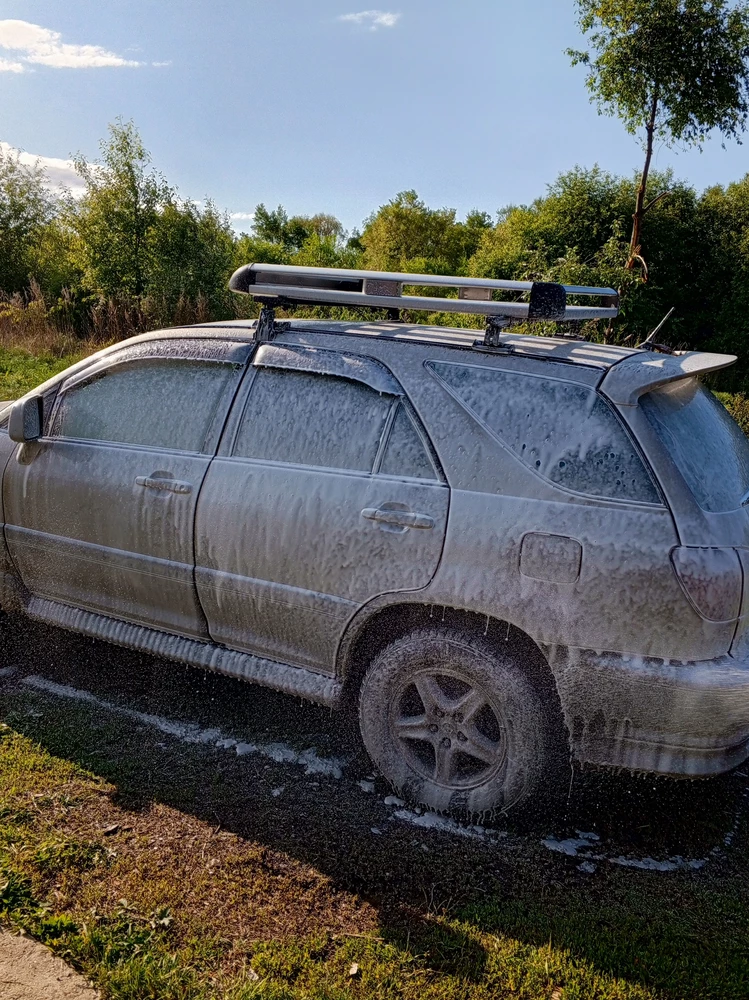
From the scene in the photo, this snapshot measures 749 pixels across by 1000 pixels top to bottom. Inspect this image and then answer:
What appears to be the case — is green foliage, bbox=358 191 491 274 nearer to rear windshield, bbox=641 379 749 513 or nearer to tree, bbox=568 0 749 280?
tree, bbox=568 0 749 280

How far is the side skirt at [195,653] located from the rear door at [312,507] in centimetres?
6

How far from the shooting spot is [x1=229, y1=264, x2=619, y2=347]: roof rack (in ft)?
10.6

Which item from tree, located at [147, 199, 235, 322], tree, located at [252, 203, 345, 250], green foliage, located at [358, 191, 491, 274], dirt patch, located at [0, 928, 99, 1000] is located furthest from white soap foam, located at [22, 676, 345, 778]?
tree, located at [252, 203, 345, 250]

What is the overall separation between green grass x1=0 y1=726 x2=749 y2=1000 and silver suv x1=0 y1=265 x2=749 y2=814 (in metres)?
0.45

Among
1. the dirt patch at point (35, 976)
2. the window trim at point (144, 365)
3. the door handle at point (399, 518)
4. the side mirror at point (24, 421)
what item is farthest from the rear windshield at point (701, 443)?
the side mirror at point (24, 421)

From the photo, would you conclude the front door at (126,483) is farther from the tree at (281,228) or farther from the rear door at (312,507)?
the tree at (281,228)

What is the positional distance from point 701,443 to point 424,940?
197 cm

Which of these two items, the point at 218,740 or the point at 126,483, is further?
the point at 126,483

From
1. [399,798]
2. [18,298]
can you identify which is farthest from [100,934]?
[18,298]

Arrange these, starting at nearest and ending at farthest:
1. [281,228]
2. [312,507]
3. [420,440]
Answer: [420,440], [312,507], [281,228]

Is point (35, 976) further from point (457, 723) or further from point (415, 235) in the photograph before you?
point (415, 235)

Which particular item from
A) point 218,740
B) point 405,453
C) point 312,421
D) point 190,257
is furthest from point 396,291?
point 190,257

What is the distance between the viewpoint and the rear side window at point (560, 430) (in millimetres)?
2912

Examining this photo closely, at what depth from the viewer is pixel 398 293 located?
364cm
